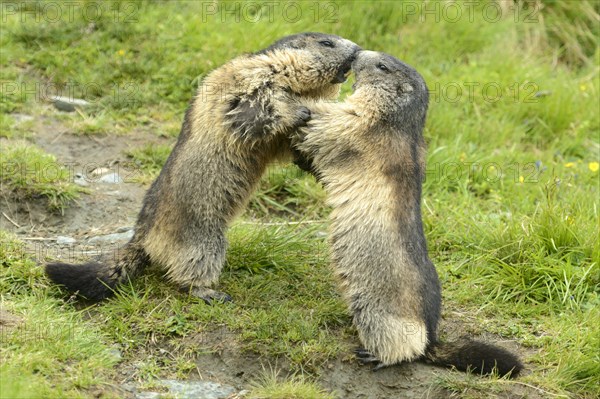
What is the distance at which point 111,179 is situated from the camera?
7723 millimetres

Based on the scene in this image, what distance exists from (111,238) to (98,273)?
1024 millimetres

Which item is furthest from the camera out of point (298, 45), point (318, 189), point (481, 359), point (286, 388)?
point (318, 189)

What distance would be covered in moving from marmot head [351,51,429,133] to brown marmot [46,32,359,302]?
252 mm

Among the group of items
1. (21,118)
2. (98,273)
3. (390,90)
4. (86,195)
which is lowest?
(86,195)

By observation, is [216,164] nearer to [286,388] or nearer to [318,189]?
[286,388]

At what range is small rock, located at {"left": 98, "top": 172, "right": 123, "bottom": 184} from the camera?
769 centimetres

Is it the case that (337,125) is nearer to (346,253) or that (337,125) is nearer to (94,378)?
(346,253)

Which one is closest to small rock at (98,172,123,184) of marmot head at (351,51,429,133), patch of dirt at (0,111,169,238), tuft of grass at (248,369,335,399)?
patch of dirt at (0,111,169,238)

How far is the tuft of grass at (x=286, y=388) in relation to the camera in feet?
16.6

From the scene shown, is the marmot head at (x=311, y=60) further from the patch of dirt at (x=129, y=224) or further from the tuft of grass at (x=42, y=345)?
the tuft of grass at (x=42, y=345)

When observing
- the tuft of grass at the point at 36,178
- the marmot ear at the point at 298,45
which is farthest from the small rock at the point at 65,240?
the marmot ear at the point at 298,45

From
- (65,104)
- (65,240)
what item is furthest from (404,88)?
(65,104)

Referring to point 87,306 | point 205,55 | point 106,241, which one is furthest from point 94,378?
point 205,55

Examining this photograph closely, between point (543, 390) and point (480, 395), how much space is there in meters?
0.49
